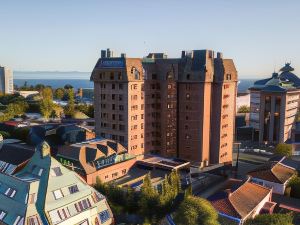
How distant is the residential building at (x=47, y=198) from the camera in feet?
137

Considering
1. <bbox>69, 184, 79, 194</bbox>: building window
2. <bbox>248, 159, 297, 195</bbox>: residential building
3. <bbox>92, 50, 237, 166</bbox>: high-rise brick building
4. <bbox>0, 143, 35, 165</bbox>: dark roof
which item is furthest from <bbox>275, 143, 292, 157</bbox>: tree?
<bbox>69, 184, 79, 194</bbox>: building window

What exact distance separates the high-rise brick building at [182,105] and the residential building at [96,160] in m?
11.1

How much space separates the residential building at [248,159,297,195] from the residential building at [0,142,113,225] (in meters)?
33.8

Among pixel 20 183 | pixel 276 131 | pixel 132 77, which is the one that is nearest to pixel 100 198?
pixel 20 183

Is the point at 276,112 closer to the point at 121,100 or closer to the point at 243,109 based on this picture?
the point at 121,100

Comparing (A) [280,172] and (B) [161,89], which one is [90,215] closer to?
(A) [280,172]

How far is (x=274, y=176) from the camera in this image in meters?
66.9

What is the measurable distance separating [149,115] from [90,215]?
4513 centimetres

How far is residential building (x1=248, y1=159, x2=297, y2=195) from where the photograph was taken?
216ft

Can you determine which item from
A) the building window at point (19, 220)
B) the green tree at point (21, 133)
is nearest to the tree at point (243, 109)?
the green tree at point (21, 133)

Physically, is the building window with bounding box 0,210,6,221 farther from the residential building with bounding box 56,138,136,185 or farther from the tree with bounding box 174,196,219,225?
the tree with bounding box 174,196,219,225

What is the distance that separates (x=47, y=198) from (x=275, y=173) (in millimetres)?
45576

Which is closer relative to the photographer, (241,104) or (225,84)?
(225,84)

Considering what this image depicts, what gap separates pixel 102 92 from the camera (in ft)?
281
